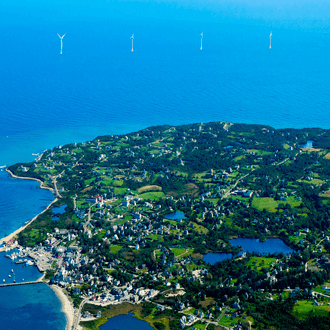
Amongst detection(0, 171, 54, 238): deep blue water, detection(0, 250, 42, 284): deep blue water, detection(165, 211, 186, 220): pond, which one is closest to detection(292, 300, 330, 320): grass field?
detection(165, 211, 186, 220): pond

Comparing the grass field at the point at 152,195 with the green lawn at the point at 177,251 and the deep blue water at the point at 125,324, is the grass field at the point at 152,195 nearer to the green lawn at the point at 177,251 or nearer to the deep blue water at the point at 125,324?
the green lawn at the point at 177,251

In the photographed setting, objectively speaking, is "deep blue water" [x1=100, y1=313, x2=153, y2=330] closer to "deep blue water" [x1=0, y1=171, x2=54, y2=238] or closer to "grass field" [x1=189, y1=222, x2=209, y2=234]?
"grass field" [x1=189, y1=222, x2=209, y2=234]

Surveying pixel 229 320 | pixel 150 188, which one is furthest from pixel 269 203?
pixel 229 320

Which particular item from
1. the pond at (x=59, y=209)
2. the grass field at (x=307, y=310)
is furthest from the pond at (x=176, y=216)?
the grass field at (x=307, y=310)

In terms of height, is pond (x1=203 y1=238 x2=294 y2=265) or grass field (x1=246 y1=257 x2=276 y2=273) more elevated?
grass field (x1=246 y1=257 x2=276 y2=273)

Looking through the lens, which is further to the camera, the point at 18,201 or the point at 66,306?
the point at 18,201

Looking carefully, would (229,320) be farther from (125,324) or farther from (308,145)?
(308,145)

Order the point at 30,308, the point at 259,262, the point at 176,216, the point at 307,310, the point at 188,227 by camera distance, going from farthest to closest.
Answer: the point at 176,216 < the point at 188,227 < the point at 259,262 < the point at 30,308 < the point at 307,310
